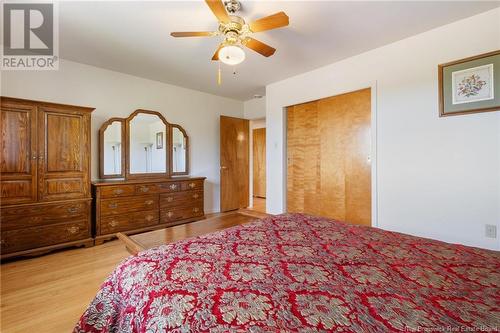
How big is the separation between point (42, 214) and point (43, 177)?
1.40ft

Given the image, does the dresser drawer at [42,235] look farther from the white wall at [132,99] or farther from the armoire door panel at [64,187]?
the white wall at [132,99]

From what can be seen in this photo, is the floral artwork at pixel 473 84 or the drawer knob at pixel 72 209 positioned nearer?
the floral artwork at pixel 473 84

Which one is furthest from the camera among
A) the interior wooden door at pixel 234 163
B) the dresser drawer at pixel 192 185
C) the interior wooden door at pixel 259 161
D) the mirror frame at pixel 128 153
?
the interior wooden door at pixel 259 161

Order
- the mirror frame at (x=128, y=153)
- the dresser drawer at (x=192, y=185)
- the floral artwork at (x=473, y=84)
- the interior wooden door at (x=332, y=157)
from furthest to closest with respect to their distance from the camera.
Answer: the dresser drawer at (x=192, y=185), the mirror frame at (x=128, y=153), the interior wooden door at (x=332, y=157), the floral artwork at (x=473, y=84)

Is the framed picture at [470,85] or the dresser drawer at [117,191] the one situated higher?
the framed picture at [470,85]

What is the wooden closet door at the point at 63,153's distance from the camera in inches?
105

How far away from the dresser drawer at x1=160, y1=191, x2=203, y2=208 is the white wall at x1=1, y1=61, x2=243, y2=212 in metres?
0.66

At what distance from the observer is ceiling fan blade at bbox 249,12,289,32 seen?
5.97 ft

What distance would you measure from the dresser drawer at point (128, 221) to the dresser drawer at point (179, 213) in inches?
4.5

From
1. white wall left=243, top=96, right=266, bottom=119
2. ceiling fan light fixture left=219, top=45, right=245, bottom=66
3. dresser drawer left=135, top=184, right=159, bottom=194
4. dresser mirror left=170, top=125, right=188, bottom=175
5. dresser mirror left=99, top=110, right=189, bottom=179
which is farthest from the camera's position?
white wall left=243, top=96, right=266, bottom=119

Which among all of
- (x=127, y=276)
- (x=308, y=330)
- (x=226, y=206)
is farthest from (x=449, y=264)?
(x=226, y=206)

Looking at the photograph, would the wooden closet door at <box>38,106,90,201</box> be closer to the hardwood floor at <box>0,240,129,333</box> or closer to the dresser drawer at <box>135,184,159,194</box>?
the dresser drawer at <box>135,184,159,194</box>

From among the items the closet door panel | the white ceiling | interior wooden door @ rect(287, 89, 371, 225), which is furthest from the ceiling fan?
the closet door panel

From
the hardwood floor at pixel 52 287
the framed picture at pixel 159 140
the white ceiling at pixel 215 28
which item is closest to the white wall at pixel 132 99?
the white ceiling at pixel 215 28
